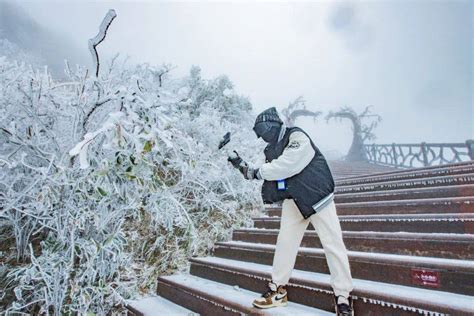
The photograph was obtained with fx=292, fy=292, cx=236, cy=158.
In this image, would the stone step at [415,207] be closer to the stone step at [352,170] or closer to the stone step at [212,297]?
the stone step at [212,297]

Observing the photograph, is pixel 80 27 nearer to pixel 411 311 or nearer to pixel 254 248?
pixel 254 248

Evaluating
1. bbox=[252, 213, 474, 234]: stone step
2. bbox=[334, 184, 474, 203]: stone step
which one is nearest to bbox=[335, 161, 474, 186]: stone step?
bbox=[334, 184, 474, 203]: stone step

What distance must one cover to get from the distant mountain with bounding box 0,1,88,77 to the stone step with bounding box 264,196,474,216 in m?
12.4

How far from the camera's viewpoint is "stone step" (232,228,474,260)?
2.37m

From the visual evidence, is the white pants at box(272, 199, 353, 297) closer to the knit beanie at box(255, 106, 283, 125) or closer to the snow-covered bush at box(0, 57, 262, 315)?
the knit beanie at box(255, 106, 283, 125)

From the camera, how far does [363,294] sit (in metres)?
2.18

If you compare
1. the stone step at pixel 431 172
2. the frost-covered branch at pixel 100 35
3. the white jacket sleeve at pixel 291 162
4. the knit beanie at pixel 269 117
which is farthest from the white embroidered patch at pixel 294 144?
the stone step at pixel 431 172

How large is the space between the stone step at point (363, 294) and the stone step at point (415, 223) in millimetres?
877

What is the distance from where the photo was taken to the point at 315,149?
7.73 ft

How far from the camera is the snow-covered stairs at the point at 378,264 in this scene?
6.81 ft

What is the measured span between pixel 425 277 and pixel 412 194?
200 centimetres

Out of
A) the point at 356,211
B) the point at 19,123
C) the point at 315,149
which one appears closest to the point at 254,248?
the point at 356,211

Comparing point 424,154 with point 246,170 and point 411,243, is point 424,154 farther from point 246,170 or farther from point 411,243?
point 246,170

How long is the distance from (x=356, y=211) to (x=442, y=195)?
1.02 m
